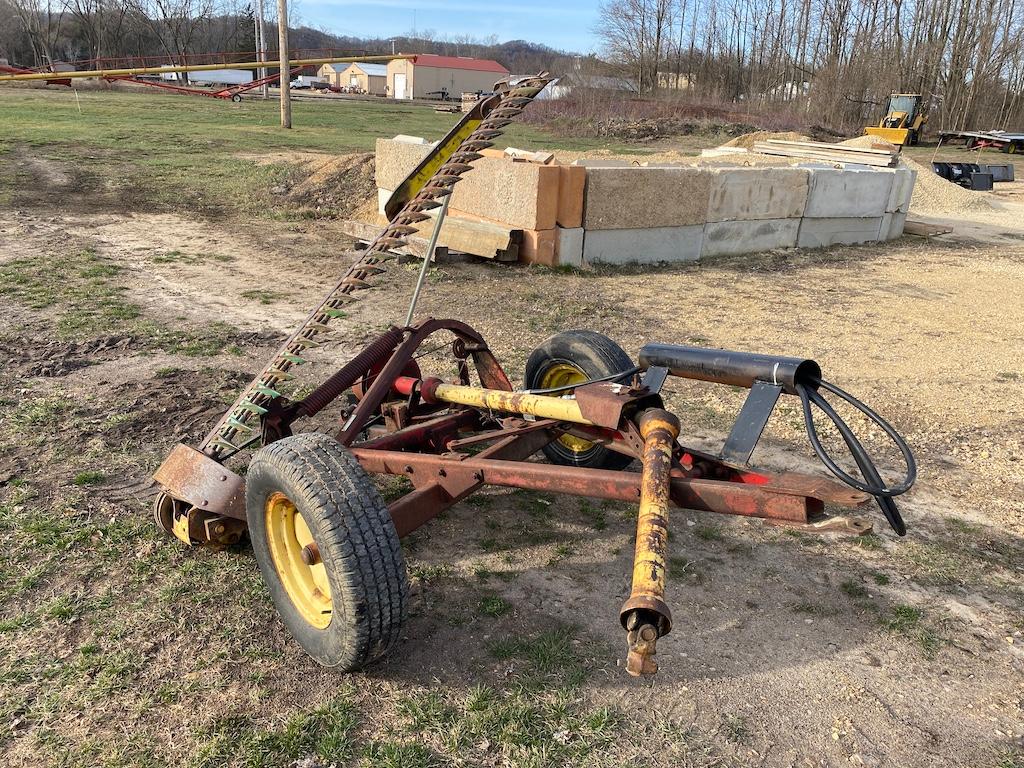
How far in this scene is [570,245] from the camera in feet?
29.9

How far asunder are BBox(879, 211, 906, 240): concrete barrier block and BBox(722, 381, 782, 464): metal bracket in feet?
36.7

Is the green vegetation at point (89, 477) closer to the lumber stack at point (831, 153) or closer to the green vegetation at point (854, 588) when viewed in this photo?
the green vegetation at point (854, 588)

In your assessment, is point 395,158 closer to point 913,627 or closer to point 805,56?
point 913,627

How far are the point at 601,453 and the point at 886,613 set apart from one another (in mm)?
1480

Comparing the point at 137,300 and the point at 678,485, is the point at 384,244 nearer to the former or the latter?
the point at 678,485

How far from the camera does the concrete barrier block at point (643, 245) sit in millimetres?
9320

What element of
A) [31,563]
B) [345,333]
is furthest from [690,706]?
[345,333]

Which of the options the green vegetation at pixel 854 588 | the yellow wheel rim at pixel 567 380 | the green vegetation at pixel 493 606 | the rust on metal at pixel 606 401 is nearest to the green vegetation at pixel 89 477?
the green vegetation at pixel 493 606

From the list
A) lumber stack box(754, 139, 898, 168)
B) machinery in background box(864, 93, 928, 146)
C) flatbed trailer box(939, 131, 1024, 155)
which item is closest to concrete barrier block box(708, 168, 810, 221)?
lumber stack box(754, 139, 898, 168)

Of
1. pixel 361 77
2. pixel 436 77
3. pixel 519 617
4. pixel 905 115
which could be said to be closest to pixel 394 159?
pixel 519 617

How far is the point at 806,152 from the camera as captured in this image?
16.6 m

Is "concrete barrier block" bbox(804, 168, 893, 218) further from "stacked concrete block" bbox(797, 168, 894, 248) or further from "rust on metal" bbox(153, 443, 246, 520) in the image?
"rust on metal" bbox(153, 443, 246, 520)

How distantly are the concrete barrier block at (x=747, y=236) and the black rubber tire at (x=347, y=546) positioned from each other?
8.42 m

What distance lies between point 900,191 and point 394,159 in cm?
813
